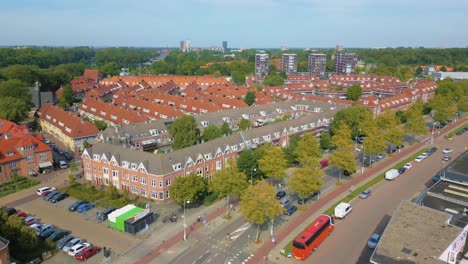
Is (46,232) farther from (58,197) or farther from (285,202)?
(285,202)

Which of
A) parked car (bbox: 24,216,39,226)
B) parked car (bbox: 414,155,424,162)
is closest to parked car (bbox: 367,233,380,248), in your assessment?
parked car (bbox: 414,155,424,162)

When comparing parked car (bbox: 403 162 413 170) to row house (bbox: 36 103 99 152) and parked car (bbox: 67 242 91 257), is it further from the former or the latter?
row house (bbox: 36 103 99 152)

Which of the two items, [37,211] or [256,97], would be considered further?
[256,97]

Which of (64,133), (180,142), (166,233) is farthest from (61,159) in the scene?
(166,233)

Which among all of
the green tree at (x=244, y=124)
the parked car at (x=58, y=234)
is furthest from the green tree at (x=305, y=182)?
the green tree at (x=244, y=124)

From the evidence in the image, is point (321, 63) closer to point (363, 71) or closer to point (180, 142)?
point (363, 71)
